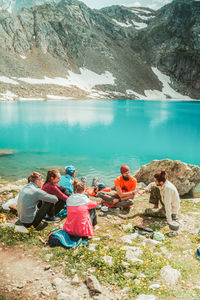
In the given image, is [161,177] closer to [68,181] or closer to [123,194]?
[123,194]

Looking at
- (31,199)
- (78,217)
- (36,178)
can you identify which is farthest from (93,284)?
(36,178)

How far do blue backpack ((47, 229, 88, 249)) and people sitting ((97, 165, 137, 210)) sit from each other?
10.8 ft

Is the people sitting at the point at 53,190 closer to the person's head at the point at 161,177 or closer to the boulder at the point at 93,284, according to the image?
the person's head at the point at 161,177

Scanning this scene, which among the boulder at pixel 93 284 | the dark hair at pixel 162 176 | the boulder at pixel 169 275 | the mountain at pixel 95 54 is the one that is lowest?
the boulder at pixel 169 275

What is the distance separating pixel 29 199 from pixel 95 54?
151m

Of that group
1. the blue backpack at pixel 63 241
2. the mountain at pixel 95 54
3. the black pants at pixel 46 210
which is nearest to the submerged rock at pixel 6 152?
the black pants at pixel 46 210

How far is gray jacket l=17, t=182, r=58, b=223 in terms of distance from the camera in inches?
255

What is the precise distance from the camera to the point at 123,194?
898cm

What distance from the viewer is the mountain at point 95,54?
10856cm

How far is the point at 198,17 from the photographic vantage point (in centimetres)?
17938

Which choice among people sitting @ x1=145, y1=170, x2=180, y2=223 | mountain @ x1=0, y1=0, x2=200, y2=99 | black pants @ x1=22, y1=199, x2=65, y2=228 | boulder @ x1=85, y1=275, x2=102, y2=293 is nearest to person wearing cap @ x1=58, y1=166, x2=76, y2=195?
black pants @ x1=22, y1=199, x2=65, y2=228

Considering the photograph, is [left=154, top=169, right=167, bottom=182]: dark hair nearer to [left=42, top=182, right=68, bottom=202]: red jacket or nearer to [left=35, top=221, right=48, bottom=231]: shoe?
[left=42, top=182, right=68, bottom=202]: red jacket

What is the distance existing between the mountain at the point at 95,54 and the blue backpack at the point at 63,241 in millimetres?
88232

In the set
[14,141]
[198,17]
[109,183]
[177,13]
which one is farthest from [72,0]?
[109,183]
